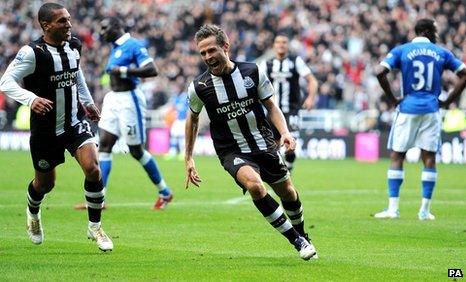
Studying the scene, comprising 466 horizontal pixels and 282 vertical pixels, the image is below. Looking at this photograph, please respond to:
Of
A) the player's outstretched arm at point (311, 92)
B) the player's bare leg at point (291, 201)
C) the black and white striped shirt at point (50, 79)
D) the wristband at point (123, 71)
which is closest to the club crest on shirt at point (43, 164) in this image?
the black and white striped shirt at point (50, 79)

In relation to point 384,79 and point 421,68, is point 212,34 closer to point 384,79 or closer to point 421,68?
point 384,79

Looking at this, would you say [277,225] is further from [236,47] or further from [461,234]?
[236,47]

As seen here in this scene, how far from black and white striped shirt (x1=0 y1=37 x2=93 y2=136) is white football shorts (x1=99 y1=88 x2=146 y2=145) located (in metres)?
4.59

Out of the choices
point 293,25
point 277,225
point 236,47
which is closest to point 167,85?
point 236,47

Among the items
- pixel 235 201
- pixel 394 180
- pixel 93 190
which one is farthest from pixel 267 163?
pixel 235 201

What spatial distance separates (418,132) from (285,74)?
400cm

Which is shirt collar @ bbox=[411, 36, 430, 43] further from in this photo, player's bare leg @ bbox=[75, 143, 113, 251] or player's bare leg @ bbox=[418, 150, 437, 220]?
player's bare leg @ bbox=[75, 143, 113, 251]

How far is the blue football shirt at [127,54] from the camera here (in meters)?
14.9

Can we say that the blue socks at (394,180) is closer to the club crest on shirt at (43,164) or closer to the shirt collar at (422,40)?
the shirt collar at (422,40)

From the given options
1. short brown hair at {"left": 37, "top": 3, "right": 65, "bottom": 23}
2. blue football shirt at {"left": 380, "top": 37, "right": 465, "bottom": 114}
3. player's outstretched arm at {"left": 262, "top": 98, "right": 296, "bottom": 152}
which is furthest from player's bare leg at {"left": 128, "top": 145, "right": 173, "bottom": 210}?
player's outstretched arm at {"left": 262, "top": 98, "right": 296, "bottom": 152}

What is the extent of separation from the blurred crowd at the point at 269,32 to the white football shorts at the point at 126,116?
16597 mm

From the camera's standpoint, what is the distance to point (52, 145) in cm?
1027

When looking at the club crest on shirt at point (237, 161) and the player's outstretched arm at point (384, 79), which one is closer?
the club crest on shirt at point (237, 161)

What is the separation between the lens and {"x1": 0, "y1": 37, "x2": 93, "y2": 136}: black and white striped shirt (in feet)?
32.7
